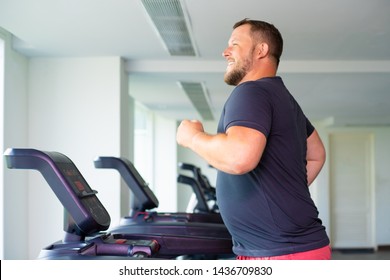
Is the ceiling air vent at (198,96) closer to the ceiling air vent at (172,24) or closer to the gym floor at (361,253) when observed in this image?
the ceiling air vent at (172,24)

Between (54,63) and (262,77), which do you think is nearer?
(262,77)

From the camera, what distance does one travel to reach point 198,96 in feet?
19.2

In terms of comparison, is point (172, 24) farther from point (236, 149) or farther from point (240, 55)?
point (236, 149)

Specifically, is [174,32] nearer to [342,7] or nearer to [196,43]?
[196,43]

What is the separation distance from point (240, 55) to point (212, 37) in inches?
78.9

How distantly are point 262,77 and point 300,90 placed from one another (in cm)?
408

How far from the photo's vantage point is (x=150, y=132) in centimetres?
848

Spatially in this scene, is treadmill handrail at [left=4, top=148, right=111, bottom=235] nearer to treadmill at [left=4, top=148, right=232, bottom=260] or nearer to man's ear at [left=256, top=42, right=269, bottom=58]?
treadmill at [left=4, top=148, right=232, bottom=260]

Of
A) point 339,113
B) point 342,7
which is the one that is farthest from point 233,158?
point 339,113

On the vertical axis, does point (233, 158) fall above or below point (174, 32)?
below

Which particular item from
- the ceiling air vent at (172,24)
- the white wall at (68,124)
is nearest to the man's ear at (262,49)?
Result: the ceiling air vent at (172,24)

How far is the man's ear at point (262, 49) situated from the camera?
4.31 feet

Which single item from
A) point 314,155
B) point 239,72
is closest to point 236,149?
point 239,72

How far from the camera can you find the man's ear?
4.31ft
